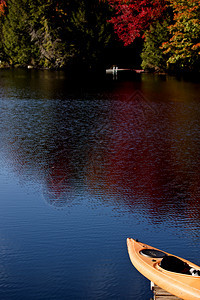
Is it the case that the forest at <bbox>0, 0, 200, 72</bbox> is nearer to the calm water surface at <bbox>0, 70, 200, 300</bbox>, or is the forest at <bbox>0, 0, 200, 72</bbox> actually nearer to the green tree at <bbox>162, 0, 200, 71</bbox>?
the green tree at <bbox>162, 0, 200, 71</bbox>

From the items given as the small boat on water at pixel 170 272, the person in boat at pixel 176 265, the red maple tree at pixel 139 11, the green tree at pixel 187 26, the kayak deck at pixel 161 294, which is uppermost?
the red maple tree at pixel 139 11

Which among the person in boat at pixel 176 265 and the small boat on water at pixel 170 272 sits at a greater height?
the person in boat at pixel 176 265

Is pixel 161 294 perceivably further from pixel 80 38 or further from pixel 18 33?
pixel 18 33

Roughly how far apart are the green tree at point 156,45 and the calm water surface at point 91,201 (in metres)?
28.0

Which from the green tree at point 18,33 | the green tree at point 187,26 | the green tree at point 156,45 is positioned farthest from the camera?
the green tree at point 18,33

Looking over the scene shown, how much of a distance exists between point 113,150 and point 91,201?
4.38 m

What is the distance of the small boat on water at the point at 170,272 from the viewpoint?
16.7 feet

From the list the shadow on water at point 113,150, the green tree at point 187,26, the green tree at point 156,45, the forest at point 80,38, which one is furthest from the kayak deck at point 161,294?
the green tree at point 156,45

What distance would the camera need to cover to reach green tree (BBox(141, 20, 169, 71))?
43938mm

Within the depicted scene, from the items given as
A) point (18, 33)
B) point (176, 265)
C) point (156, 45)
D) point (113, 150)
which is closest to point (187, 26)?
point (113, 150)

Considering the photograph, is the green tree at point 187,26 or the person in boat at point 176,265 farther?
the green tree at point 187,26

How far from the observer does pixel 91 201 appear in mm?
8883

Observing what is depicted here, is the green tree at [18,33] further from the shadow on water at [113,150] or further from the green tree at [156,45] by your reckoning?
the shadow on water at [113,150]

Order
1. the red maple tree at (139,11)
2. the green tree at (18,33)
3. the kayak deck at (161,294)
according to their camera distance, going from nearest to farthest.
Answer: the kayak deck at (161,294) < the red maple tree at (139,11) < the green tree at (18,33)
